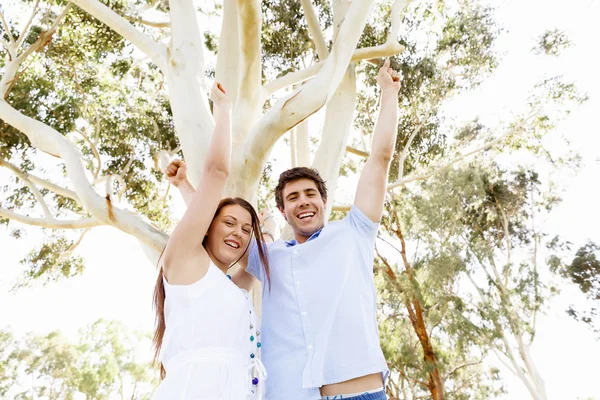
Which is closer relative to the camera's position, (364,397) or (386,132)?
(364,397)

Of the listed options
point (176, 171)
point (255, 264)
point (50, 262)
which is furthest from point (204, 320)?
point (50, 262)

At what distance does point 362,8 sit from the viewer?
319cm

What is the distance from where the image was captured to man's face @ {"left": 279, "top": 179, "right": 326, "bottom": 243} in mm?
1721

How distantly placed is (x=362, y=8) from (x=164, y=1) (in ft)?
15.5

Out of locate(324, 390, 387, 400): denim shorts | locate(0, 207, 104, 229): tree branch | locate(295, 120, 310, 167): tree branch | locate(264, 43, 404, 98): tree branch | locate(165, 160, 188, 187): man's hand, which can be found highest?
locate(264, 43, 404, 98): tree branch

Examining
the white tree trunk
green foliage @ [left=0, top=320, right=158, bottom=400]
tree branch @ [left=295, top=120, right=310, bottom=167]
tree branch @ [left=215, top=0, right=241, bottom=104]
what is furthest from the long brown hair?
green foliage @ [left=0, top=320, right=158, bottom=400]

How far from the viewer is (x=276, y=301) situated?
5.30 feet

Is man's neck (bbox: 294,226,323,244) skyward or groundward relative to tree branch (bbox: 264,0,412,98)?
groundward

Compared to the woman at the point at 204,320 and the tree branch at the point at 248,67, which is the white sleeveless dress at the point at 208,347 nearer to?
the woman at the point at 204,320

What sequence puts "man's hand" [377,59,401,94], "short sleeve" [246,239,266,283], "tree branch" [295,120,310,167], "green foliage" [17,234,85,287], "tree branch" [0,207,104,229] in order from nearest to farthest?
"short sleeve" [246,239,266,283]
"man's hand" [377,59,401,94]
"tree branch" [0,207,104,229]
"tree branch" [295,120,310,167]
"green foliage" [17,234,85,287]

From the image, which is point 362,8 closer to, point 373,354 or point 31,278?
point 373,354

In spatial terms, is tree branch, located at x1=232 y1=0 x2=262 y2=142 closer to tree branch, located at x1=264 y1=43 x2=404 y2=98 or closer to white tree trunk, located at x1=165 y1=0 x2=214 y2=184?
white tree trunk, located at x1=165 y1=0 x2=214 y2=184

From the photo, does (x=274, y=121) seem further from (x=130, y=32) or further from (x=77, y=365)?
(x=77, y=365)

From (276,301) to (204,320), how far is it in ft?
0.95
